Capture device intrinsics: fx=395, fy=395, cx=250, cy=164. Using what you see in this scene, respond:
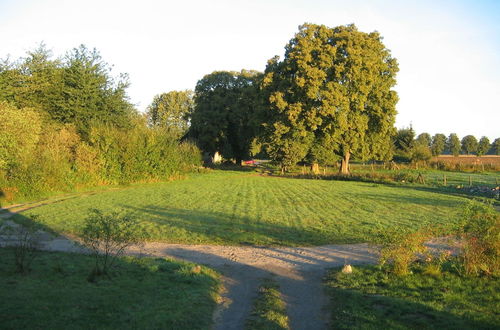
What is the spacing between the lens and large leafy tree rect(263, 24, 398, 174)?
38531 millimetres

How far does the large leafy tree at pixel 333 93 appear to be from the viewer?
38531 mm

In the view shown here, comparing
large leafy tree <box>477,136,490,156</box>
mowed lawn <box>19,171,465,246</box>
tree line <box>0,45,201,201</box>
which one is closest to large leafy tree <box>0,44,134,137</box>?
tree line <box>0,45,201,201</box>

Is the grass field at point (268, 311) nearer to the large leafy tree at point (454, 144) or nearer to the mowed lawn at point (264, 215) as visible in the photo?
the mowed lawn at point (264, 215)

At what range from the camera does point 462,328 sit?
5828 millimetres

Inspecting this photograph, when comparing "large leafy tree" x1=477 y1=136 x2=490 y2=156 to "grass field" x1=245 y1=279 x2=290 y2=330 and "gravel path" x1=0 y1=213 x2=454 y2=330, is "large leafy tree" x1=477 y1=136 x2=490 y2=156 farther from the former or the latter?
Answer: "grass field" x1=245 y1=279 x2=290 y2=330

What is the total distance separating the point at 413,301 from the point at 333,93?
32.7 meters

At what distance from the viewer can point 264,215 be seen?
17.8 meters

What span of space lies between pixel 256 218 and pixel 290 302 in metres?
9.51

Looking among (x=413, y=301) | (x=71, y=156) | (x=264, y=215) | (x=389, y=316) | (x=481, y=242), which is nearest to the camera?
(x=389, y=316)

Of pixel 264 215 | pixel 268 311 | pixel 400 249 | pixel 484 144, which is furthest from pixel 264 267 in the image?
pixel 484 144

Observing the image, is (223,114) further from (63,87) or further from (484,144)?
(484,144)

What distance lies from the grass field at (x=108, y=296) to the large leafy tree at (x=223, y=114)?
44735 millimetres

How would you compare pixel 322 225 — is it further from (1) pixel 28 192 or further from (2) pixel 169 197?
(1) pixel 28 192

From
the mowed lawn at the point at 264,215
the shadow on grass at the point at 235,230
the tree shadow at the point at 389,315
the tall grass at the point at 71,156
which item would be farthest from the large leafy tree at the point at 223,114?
the tree shadow at the point at 389,315
